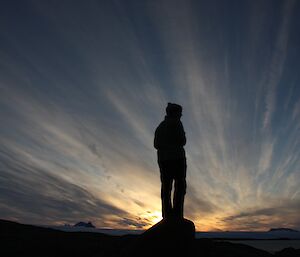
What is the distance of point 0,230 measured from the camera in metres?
12.2

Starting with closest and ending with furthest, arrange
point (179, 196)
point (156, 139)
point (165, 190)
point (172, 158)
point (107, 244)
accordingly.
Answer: point (172, 158) < point (179, 196) < point (165, 190) < point (156, 139) < point (107, 244)

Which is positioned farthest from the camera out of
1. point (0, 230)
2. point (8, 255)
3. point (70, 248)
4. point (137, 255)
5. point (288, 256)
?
point (288, 256)

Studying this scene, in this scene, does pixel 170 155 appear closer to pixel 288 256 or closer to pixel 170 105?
pixel 170 105

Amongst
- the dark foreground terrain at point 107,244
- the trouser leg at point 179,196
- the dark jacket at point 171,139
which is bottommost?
the dark foreground terrain at point 107,244

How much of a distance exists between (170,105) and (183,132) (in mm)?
949

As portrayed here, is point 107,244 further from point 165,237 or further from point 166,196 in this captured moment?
point 165,237

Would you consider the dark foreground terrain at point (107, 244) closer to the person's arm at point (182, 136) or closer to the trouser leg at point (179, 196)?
the trouser leg at point (179, 196)

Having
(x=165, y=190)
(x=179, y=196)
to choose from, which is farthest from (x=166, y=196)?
(x=179, y=196)

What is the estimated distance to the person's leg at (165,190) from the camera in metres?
8.91

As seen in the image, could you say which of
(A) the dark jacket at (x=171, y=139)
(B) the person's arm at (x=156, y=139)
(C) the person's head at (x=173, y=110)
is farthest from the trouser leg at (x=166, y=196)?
(C) the person's head at (x=173, y=110)

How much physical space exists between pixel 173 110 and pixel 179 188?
2.43 m

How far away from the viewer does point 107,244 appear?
11.4 m

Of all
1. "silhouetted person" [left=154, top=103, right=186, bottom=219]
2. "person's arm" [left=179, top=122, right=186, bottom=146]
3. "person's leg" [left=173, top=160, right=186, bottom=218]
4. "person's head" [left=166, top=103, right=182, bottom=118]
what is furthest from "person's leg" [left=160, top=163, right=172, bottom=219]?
"person's head" [left=166, top=103, right=182, bottom=118]

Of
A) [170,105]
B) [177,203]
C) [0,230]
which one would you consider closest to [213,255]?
[177,203]
